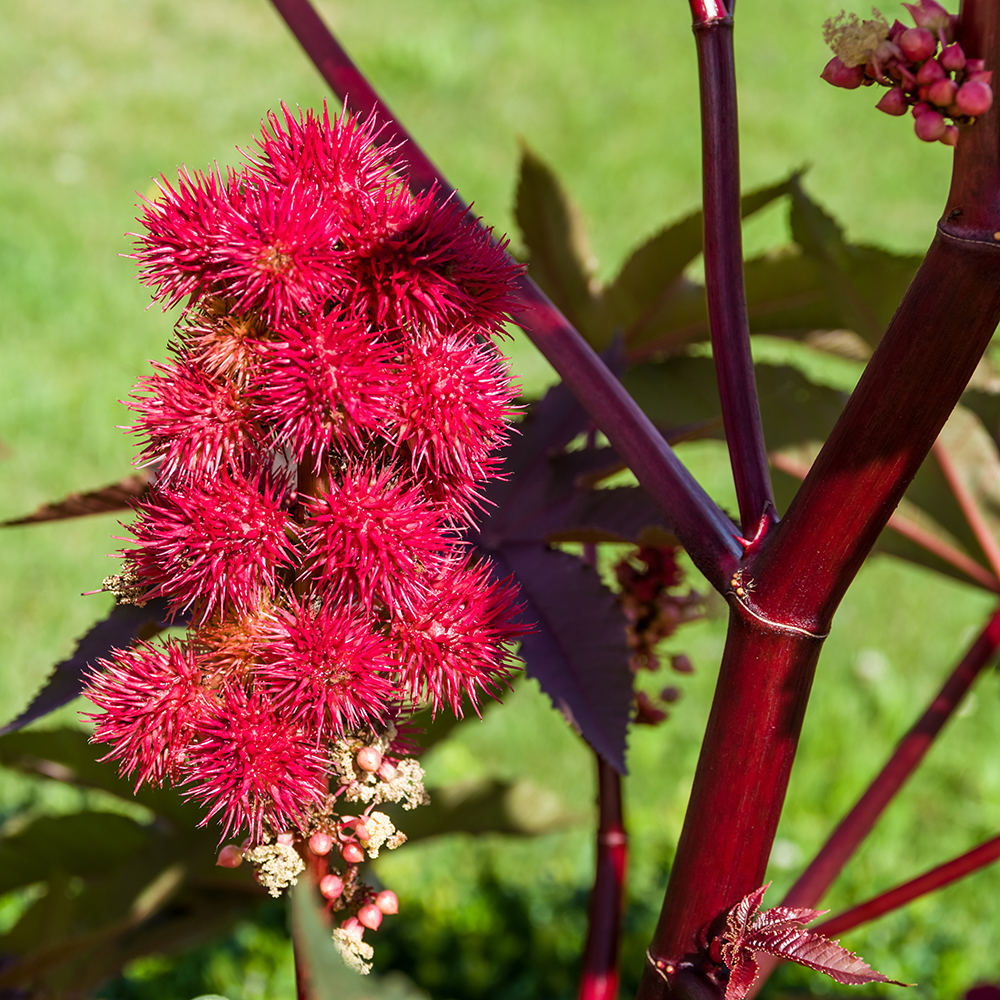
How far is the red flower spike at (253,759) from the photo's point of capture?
1.39ft

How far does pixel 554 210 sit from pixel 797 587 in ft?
1.77

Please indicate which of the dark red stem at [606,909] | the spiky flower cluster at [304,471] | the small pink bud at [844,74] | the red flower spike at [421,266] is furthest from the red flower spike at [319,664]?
the dark red stem at [606,909]

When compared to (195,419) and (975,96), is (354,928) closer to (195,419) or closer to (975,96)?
(195,419)

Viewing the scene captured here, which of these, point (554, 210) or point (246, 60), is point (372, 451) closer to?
point (554, 210)

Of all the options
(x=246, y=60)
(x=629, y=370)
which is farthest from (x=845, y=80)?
(x=246, y=60)

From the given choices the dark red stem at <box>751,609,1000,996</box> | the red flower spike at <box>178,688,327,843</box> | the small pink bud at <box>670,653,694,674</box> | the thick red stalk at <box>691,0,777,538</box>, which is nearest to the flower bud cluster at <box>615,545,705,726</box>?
the small pink bud at <box>670,653,694,674</box>

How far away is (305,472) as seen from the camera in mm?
446

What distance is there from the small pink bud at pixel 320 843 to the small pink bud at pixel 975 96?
0.35 m

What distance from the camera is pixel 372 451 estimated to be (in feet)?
1.52

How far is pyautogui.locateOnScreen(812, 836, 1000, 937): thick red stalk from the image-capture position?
70 cm

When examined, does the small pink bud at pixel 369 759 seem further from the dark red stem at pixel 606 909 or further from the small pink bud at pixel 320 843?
the dark red stem at pixel 606 909

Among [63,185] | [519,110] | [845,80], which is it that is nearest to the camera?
[845,80]

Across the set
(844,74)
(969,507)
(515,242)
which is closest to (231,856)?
(844,74)

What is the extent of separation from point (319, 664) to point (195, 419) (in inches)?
4.1
